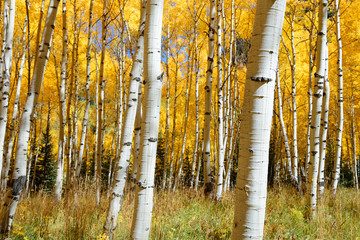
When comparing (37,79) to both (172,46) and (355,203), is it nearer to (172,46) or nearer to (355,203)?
(355,203)

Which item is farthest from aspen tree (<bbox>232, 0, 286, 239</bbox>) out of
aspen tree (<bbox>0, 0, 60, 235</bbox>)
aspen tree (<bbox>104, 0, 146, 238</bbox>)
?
aspen tree (<bbox>0, 0, 60, 235</bbox>)

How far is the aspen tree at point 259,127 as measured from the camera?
4.24 feet

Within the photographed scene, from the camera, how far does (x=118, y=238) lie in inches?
110

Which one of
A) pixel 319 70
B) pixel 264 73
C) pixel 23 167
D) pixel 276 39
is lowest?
pixel 23 167

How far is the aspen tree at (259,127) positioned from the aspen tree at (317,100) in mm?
2843

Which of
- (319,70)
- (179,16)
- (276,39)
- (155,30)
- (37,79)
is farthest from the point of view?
(179,16)

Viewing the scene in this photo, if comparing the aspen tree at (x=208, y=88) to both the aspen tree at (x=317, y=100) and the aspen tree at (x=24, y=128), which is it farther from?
the aspen tree at (x=24, y=128)

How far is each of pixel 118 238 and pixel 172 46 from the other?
8.44 m

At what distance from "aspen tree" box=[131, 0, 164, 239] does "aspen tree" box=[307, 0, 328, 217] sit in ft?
9.21

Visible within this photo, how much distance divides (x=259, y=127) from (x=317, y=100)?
9.57 feet

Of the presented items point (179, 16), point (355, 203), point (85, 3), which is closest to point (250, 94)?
point (355, 203)

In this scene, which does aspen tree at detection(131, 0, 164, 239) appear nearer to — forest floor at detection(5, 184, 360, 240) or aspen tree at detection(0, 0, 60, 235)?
forest floor at detection(5, 184, 360, 240)

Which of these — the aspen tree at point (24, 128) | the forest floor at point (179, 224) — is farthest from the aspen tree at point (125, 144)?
the aspen tree at point (24, 128)

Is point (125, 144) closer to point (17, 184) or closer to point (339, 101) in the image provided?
point (17, 184)
